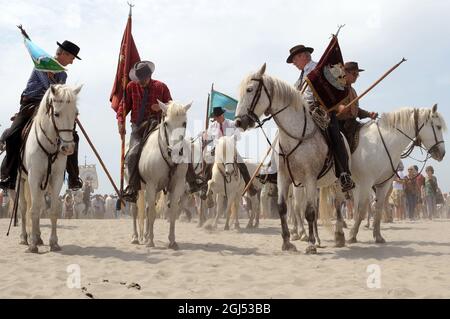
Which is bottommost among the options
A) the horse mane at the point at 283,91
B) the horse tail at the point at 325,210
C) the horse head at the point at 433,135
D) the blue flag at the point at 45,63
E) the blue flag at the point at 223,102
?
the horse tail at the point at 325,210

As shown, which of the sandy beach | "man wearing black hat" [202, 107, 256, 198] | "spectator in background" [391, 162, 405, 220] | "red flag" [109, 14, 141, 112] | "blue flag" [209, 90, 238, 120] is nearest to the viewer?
the sandy beach

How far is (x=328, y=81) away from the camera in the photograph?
345 inches

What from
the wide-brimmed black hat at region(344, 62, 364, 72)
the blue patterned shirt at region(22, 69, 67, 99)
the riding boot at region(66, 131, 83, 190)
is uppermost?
the wide-brimmed black hat at region(344, 62, 364, 72)

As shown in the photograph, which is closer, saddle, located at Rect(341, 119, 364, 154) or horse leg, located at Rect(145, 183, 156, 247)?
horse leg, located at Rect(145, 183, 156, 247)

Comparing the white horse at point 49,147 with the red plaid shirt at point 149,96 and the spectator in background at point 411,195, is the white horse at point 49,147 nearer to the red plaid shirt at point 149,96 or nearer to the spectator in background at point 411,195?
the red plaid shirt at point 149,96

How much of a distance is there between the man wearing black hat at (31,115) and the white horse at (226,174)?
5474 mm

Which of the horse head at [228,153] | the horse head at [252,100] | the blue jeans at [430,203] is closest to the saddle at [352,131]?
the horse head at [252,100]

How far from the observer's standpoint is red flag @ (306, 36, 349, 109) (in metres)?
8.71

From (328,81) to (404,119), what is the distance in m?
2.21

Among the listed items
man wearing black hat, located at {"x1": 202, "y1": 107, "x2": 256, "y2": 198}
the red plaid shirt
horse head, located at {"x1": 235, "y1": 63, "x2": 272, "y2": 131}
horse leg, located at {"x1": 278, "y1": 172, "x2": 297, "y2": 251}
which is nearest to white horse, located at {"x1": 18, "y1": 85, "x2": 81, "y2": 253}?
the red plaid shirt

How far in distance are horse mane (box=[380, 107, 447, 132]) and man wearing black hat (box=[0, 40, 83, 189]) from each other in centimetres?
623

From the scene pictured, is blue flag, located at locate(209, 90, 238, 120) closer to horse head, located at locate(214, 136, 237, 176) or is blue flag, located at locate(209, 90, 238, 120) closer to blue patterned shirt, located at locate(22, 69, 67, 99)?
horse head, located at locate(214, 136, 237, 176)

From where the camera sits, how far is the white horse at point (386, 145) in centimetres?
955

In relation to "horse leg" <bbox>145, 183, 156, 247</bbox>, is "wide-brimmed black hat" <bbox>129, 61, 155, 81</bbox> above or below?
above
